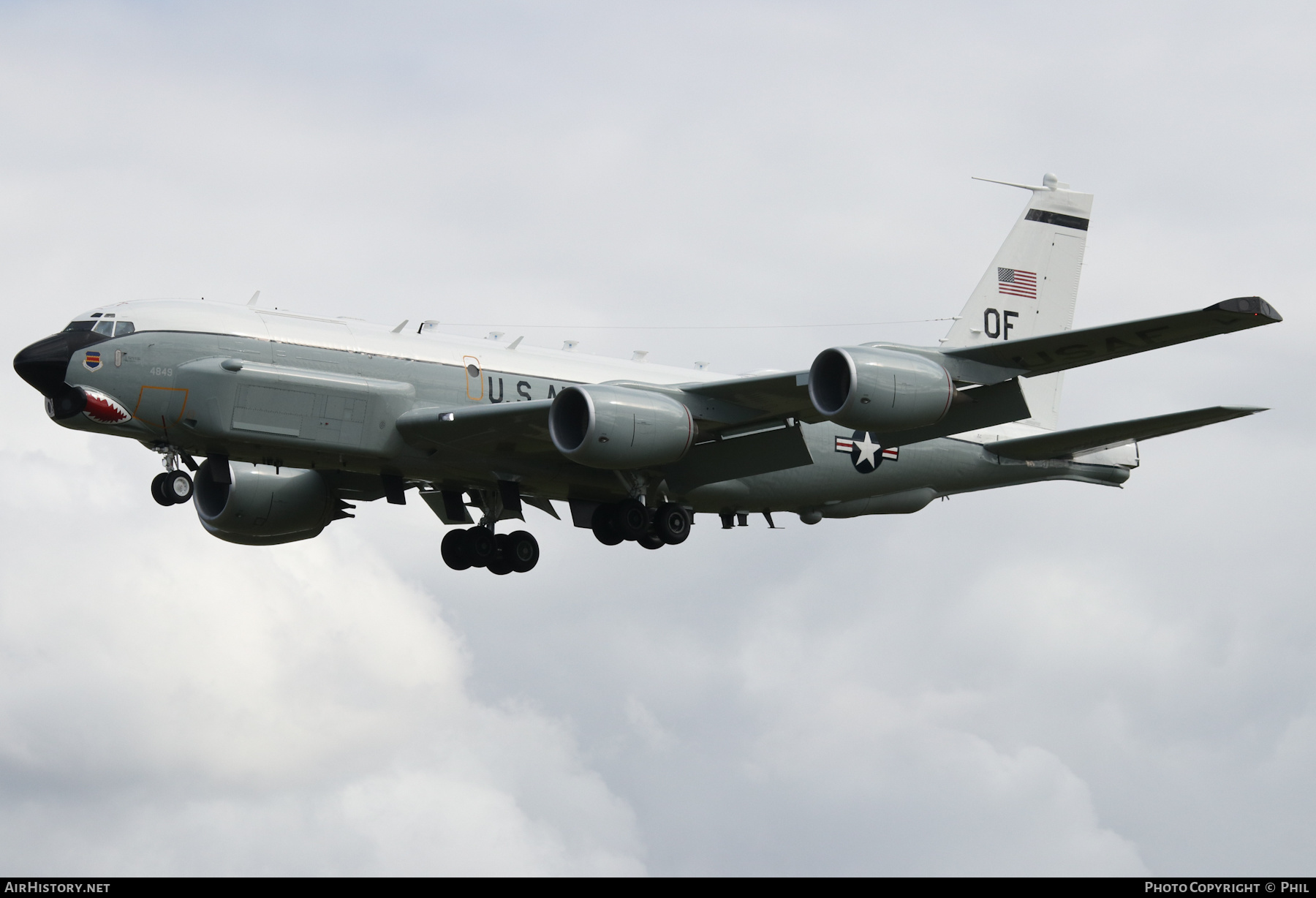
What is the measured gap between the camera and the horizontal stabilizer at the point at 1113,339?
93.7 ft

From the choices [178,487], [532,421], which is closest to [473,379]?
[532,421]

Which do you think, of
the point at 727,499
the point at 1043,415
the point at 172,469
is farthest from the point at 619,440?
the point at 1043,415

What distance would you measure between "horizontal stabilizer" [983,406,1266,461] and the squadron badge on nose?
9.84 feet

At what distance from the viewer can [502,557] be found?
3872cm

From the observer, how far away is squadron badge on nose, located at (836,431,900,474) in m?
39.3

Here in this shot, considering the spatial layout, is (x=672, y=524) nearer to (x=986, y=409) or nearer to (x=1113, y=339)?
(x=986, y=409)

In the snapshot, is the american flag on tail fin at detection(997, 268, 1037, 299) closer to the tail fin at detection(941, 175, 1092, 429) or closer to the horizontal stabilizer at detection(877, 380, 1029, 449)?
the tail fin at detection(941, 175, 1092, 429)

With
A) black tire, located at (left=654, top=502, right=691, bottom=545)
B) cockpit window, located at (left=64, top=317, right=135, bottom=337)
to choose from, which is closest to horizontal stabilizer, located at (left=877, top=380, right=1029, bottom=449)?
black tire, located at (left=654, top=502, right=691, bottom=545)

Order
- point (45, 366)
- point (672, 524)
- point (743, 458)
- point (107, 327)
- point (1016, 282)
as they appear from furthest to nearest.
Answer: point (1016, 282), point (672, 524), point (743, 458), point (107, 327), point (45, 366)

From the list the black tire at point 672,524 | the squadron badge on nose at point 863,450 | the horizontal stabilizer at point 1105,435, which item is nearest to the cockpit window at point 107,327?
the black tire at point 672,524

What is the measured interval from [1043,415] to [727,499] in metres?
10.4

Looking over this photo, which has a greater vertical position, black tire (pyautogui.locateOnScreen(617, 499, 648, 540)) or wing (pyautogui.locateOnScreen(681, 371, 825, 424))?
wing (pyautogui.locateOnScreen(681, 371, 825, 424))

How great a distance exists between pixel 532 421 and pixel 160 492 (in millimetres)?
7372

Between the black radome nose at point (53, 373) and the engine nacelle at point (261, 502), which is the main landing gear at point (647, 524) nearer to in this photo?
the engine nacelle at point (261, 502)
